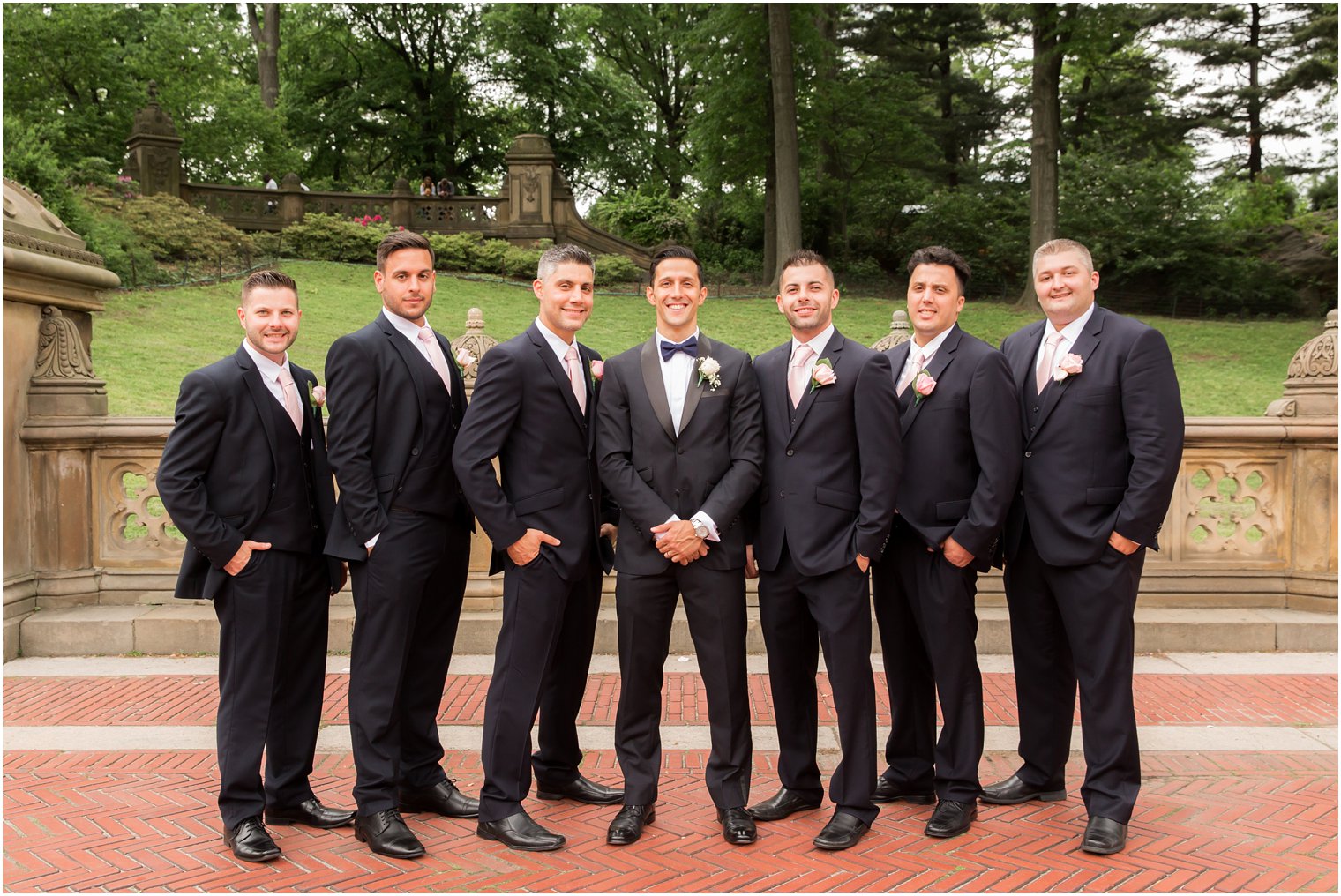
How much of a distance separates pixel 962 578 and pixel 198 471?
3417mm

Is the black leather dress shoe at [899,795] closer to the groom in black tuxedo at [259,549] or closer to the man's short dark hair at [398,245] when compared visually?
the groom in black tuxedo at [259,549]

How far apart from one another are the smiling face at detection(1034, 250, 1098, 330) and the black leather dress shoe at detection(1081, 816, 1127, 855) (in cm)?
224

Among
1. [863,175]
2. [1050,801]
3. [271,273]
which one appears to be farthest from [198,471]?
[863,175]

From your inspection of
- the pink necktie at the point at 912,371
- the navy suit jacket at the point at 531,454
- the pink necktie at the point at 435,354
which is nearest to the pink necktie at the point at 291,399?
the pink necktie at the point at 435,354

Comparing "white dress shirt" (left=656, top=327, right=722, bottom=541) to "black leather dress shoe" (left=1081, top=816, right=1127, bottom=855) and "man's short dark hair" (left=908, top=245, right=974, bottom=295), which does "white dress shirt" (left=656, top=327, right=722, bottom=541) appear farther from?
"black leather dress shoe" (left=1081, top=816, right=1127, bottom=855)

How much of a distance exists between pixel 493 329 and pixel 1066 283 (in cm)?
1431

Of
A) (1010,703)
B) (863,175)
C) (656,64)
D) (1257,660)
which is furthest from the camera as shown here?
(656,64)

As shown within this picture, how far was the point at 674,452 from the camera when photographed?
436 centimetres

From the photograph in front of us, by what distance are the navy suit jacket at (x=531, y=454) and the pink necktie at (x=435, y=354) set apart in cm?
31

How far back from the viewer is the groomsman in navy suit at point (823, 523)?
14.2 ft

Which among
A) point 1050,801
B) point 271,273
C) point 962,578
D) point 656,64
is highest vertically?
point 656,64

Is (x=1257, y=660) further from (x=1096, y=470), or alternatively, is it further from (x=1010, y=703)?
(x=1096, y=470)

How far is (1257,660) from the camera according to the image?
678 cm

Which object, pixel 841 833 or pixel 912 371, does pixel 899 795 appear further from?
pixel 912 371
